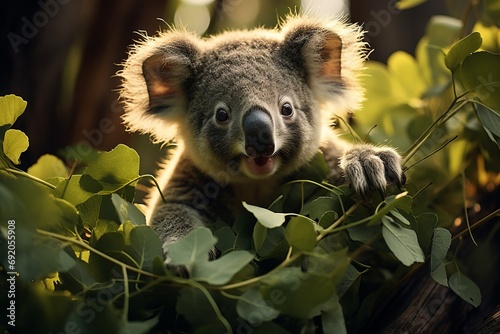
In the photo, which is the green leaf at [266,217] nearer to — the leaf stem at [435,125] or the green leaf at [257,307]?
the green leaf at [257,307]

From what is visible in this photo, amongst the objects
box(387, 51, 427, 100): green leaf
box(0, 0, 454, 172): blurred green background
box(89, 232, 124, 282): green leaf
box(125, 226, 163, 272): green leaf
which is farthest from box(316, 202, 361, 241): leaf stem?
box(0, 0, 454, 172): blurred green background

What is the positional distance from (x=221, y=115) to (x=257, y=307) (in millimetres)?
1071

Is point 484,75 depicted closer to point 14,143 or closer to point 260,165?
point 260,165

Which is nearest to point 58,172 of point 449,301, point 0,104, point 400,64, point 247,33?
point 0,104

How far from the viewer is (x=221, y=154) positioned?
2.47 meters

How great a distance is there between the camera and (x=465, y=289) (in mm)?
1976

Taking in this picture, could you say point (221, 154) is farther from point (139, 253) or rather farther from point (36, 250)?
point (36, 250)

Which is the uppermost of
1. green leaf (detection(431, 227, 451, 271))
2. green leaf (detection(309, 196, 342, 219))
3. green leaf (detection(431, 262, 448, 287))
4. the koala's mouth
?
green leaf (detection(309, 196, 342, 219))

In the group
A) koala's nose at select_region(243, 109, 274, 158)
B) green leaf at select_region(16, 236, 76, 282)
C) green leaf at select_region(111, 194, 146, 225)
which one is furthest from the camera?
koala's nose at select_region(243, 109, 274, 158)

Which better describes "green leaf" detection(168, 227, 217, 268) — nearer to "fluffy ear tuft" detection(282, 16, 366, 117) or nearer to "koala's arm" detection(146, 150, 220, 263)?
"koala's arm" detection(146, 150, 220, 263)

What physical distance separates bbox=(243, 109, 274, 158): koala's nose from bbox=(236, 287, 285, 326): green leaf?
76 centimetres

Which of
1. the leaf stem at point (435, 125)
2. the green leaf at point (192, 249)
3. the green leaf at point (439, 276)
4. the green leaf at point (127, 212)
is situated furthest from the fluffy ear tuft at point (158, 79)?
the green leaf at point (439, 276)

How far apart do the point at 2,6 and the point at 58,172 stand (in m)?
1.48

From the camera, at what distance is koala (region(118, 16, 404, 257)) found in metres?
2.35
